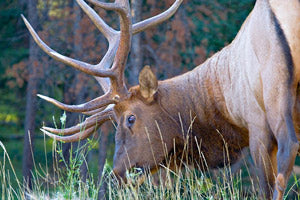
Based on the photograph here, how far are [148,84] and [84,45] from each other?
12.2ft

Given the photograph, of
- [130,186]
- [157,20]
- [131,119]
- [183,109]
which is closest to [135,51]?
[157,20]

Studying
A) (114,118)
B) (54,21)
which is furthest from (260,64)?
(54,21)

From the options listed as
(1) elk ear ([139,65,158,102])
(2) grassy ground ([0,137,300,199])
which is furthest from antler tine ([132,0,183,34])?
(2) grassy ground ([0,137,300,199])

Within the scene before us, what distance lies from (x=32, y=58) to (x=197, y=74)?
190 inches

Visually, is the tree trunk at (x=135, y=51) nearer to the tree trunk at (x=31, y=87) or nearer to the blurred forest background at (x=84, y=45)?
the blurred forest background at (x=84, y=45)

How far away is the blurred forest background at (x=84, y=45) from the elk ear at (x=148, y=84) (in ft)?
8.24

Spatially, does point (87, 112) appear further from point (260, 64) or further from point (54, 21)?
point (54, 21)

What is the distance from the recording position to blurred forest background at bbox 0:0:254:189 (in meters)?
8.61

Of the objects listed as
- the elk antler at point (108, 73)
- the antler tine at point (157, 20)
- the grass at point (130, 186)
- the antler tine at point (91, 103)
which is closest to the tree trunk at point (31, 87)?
the grass at point (130, 186)

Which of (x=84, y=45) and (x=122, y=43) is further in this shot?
(x=84, y=45)

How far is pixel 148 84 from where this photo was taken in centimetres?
579

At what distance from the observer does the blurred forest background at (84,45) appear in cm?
861

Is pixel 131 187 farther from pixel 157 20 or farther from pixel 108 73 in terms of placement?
pixel 157 20

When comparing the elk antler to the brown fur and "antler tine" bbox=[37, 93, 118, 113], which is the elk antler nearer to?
"antler tine" bbox=[37, 93, 118, 113]
